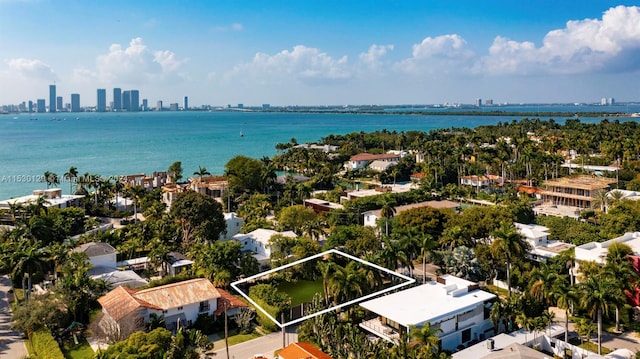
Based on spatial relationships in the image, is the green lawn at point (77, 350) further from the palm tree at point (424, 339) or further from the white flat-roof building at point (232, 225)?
the white flat-roof building at point (232, 225)

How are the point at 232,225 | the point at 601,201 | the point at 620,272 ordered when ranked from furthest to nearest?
1. the point at 601,201
2. the point at 232,225
3. the point at 620,272

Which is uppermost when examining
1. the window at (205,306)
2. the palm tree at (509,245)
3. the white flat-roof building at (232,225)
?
the palm tree at (509,245)

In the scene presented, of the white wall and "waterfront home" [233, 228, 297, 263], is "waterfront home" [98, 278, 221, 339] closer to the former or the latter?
the white wall

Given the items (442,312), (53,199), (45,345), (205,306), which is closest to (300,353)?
(442,312)

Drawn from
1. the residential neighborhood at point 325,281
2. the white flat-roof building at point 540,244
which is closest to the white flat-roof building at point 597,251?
the residential neighborhood at point 325,281

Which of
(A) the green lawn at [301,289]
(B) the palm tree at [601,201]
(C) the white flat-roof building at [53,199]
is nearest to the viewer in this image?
(A) the green lawn at [301,289]

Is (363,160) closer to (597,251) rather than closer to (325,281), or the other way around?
(597,251)
